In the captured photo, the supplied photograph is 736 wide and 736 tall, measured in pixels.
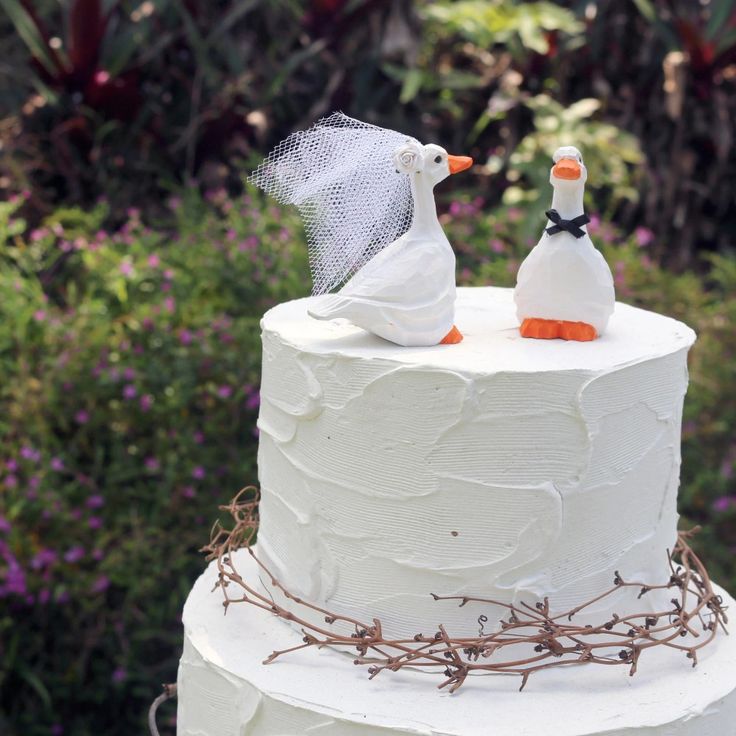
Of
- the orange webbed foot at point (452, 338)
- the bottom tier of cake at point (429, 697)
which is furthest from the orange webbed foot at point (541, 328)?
the bottom tier of cake at point (429, 697)

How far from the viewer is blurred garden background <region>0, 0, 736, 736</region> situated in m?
3.03

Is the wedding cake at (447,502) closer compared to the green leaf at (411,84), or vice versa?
the wedding cake at (447,502)

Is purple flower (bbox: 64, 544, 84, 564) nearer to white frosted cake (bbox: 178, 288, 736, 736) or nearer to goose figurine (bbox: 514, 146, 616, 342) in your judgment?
white frosted cake (bbox: 178, 288, 736, 736)

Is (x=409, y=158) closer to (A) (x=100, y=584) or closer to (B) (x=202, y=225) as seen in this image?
(A) (x=100, y=584)

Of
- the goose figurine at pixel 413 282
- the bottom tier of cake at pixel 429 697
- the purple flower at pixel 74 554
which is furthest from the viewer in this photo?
the purple flower at pixel 74 554

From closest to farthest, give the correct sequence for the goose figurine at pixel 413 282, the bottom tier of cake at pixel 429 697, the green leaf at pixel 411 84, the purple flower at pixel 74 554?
the bottom tier of cake at pixel 429 697 → the goose figurine at pixel 413 282 → the purple flower at pixel 74 554 → the green leaf at pixel 411 84

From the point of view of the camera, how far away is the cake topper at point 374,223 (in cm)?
168

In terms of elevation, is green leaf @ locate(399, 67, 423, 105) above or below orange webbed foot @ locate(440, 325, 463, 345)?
above

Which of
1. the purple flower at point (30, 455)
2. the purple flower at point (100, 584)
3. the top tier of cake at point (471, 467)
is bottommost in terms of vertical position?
the purple flower at point (100, 584)

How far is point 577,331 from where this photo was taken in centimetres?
175

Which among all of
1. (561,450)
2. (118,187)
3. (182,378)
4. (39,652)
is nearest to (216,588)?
(561,450)

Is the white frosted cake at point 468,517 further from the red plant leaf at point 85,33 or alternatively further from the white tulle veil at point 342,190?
the red plant leaf at point 85,33

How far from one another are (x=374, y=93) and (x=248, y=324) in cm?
167

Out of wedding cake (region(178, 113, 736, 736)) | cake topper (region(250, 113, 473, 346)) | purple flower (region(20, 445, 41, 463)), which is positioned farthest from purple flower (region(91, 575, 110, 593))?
cake topper (region(250, 113, 473, 346))
